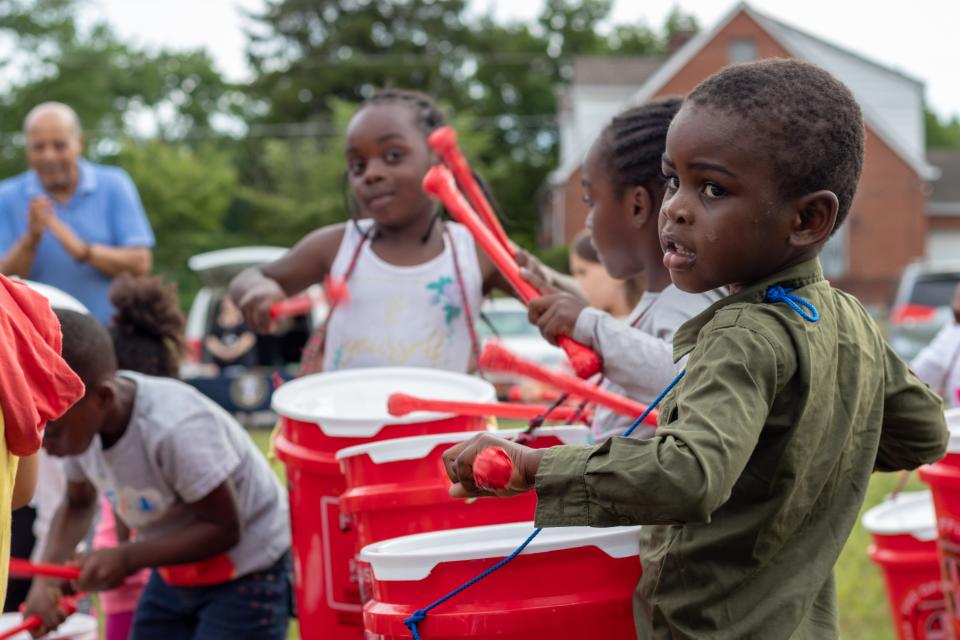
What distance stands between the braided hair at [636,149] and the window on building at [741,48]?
24182mm

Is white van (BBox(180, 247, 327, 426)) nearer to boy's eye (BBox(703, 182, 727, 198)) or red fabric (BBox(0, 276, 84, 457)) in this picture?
red fabric (BBox(0, 276, 84, 457))

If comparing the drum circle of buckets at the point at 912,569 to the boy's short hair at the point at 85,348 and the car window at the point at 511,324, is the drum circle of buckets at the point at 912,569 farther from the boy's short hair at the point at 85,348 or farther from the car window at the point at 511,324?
the car window at the point at 511,324

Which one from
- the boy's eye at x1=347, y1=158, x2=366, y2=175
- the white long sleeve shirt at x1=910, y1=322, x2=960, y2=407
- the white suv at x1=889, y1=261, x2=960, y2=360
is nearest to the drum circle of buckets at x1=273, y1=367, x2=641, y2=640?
the boy's eye at x1=347, y1=158, x2=366, y2=175

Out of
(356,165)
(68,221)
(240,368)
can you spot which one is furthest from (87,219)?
(240,368)

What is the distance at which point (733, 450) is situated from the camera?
127 cm

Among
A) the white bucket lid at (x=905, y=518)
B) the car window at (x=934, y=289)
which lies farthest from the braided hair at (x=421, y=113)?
the car window at (x=934, y=289)

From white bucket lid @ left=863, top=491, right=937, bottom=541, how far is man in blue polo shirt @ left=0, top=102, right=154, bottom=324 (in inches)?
100

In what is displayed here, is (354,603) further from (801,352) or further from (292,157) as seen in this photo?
(292,157)

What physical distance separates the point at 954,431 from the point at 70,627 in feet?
6.81

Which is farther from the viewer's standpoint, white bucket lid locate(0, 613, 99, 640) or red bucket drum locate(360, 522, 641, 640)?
white bucket lid locate(0, 613, 99, 640)

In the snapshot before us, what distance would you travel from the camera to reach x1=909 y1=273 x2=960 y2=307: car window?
10133mm

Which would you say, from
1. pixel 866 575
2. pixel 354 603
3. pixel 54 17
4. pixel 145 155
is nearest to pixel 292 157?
pixel 145 155

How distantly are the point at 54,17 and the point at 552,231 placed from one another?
42.5 feet

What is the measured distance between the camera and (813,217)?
1.44 m
